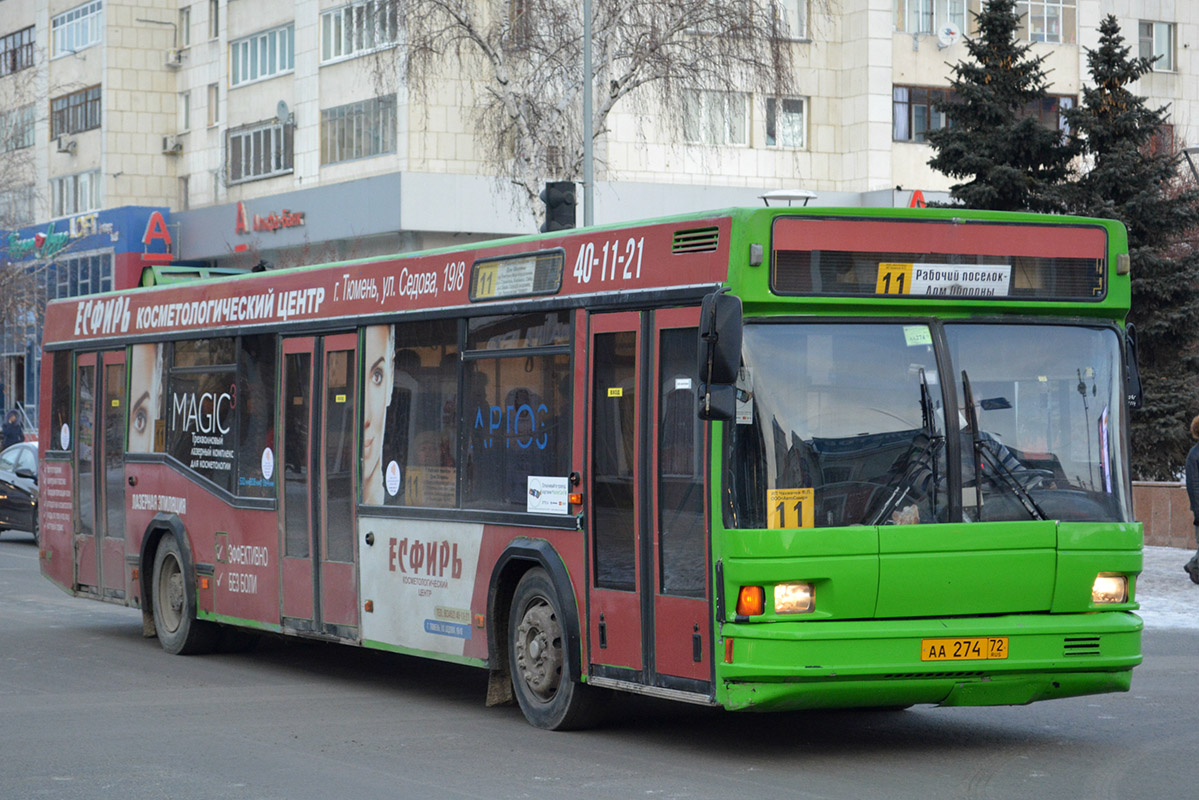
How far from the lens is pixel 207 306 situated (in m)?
14.7

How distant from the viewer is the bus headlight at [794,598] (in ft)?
29.1

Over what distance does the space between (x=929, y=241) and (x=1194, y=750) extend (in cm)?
298

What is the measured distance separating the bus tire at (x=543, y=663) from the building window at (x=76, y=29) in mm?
55829

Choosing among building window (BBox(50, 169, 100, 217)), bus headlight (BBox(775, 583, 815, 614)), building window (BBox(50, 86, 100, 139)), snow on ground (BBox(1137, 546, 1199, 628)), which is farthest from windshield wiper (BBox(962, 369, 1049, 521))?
building window (BBox(50, 86, 100, 139))

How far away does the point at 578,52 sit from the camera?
104ft

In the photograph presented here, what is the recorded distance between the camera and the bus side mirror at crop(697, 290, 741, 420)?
28.4ft

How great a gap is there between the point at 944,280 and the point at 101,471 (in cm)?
895

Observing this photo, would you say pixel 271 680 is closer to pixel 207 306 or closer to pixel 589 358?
pixel 207 306

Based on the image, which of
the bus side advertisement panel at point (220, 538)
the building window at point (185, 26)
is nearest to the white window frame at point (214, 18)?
the building window at point (185, 26)

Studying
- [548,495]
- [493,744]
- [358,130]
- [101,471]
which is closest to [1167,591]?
[101,471]

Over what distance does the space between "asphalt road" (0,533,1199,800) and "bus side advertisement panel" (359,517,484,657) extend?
1.43 feet

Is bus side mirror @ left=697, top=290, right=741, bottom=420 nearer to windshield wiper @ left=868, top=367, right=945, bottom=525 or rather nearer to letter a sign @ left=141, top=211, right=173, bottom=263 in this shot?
windshield wiper @ left=868, top=367, right=945, bottom=525

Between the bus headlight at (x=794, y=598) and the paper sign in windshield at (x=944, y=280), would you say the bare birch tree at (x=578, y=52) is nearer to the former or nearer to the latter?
the paper sign in windshield at (x=944, y=280)

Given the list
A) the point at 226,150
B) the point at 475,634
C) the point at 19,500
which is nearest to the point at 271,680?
the point at 475,634
